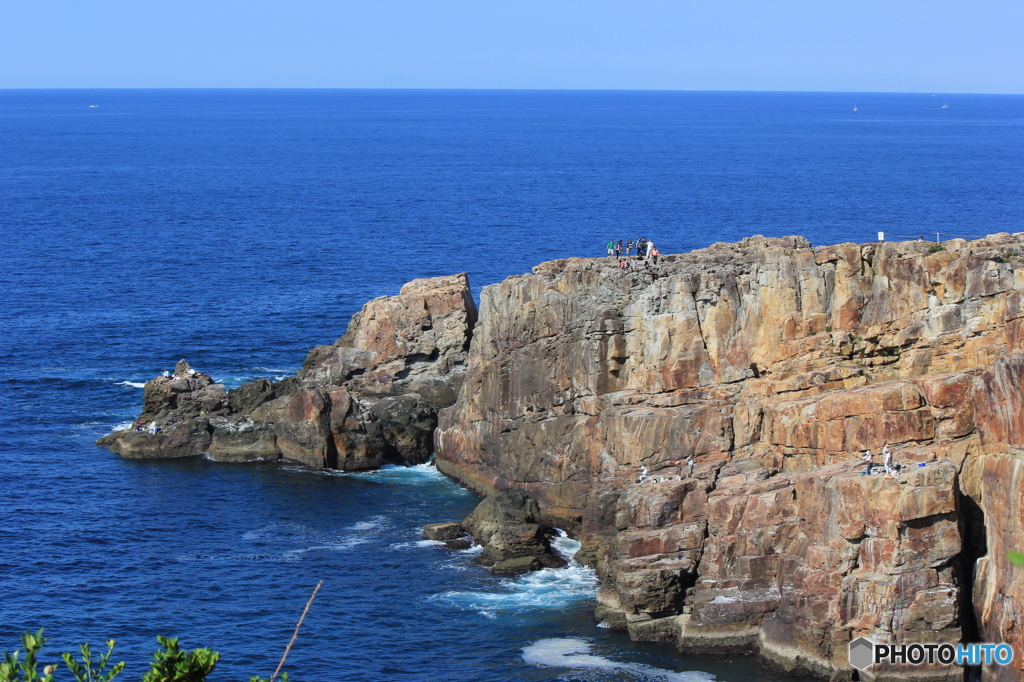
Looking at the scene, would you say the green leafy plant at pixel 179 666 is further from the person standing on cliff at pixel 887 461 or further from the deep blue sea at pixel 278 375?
the person standing on cliff at pixel 887 461

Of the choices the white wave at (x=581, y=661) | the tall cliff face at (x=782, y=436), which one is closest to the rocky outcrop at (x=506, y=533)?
the tall cliff face at (x=782, y=436)

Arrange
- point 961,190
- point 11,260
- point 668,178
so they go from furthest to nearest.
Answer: point 668,178, point 961,190, point 11,260

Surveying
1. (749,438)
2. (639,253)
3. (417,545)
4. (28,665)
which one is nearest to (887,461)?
(749,438)

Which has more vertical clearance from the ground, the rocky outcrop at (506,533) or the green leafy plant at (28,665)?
the green leafy plant at (28,665)

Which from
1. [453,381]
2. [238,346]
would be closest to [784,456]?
[453,381]

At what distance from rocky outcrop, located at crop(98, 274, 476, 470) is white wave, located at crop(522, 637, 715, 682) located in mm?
26940

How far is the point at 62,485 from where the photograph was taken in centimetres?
7344

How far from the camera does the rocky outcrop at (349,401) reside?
254 feet

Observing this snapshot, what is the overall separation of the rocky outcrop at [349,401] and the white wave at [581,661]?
26.9m

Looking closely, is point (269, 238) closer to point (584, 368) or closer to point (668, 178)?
point (668, 178)

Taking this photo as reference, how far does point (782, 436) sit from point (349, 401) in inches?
1270

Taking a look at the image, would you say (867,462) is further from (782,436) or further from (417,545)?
(417,545)

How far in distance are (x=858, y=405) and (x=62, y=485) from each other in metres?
48.3

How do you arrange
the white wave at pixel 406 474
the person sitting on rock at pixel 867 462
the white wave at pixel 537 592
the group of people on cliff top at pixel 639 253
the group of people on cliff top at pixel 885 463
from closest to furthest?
the group of people on cliff top at pixel 885 463
the person sitting on rock at pixel 867 462
the white wave at pixel 537 592
the group of people on cliff top at pixel 639 253
the white wave at pixel 406 474
